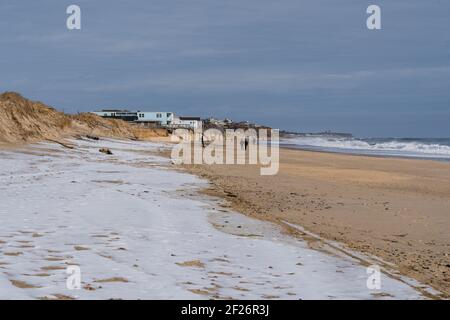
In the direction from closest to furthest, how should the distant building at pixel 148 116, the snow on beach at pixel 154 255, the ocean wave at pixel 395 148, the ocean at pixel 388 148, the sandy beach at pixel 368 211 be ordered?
1. the snow on beach at pixel 154 255
2. the sandy beach at pixel 368 211
3. the ocean at pixel 388 148
4. the ocean wave at pixel 395 148
5. the distant building at pixel 148 116

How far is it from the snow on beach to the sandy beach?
35.1 inches

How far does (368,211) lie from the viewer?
13.5 meters

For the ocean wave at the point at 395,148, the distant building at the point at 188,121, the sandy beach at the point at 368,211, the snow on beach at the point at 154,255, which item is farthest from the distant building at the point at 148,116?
the snow on beach at the point at 154,255

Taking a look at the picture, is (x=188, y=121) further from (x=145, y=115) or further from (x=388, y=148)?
(x=388, y=148)

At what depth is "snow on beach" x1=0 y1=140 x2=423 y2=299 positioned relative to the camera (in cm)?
566

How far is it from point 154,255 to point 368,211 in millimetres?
7705

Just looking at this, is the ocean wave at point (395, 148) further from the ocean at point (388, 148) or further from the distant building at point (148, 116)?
the distant building at point (148, 116)

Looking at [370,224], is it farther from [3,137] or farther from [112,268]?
[3,137]

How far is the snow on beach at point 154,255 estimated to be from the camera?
5.66 metres

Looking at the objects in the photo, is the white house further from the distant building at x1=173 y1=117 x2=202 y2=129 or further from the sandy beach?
the sandy beach

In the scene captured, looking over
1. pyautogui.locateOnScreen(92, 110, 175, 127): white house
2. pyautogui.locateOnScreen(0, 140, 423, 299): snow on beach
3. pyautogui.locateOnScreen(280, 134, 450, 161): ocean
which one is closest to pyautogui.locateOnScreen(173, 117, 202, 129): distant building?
pyautogui.locateOnScreen(92, 110, 175, 127): white house

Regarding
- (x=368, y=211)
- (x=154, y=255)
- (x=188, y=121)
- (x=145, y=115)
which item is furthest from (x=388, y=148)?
(x=188, y=121)

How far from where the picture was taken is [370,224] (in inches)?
455

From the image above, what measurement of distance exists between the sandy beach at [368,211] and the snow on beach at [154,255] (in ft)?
2.93
